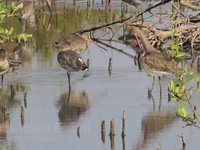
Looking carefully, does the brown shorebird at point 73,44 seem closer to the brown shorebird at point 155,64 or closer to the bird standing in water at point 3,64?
the bird standing in water at point 3,64

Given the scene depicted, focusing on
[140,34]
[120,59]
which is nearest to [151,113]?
[140,34]

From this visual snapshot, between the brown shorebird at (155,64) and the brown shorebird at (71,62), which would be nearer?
the brown shorebird at (155,64)

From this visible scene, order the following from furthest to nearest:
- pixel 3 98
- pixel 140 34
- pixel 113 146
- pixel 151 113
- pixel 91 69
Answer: pixel 91 69
pixel 140 34
pixel 3 98
pixel 151 113
pixel 113 146

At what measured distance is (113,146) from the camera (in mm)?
10539

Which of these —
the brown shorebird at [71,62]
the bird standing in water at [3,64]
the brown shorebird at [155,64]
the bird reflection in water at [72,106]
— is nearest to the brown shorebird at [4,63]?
the bird standing in water at [3,64]

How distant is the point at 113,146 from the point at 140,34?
543 centimetres

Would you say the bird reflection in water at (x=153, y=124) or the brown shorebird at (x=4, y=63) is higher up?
the brown shorebird at (x=4, y=63)

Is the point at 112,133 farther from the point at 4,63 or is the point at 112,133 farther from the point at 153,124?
the point at 4,63

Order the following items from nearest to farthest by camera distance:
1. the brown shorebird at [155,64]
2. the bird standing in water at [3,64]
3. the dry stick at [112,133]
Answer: the dry stick at [112,133] → the brown shorebird at [155,64] → the bird standing in water at [3,64]

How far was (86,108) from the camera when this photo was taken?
43.0ft

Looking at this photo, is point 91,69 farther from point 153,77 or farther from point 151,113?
point 151,113

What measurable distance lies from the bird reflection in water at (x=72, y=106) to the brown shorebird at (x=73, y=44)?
4151 mm

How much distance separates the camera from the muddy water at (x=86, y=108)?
35.8 ft

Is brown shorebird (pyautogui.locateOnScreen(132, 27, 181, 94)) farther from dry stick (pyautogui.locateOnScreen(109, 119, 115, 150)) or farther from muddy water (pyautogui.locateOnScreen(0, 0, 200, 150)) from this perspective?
dry stick (pyautogui.locateOnScreen(109, 119, 115, 150))
